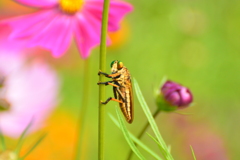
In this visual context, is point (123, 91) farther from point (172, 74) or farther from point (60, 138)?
point (172, 74)

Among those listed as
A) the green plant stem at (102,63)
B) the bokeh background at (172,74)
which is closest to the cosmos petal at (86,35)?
the green plant stem at (102,63)

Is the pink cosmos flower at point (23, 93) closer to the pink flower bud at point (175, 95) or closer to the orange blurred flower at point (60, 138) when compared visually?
the pink flower bud at point (175, 95)

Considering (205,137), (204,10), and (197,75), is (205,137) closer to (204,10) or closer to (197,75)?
(197,75)

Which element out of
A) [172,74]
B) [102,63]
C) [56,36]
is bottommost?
[102,63]

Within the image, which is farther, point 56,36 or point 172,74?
point 172,74

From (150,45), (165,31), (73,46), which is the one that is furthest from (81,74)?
(165,31)

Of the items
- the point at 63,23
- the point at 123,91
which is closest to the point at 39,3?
the point at 63,23

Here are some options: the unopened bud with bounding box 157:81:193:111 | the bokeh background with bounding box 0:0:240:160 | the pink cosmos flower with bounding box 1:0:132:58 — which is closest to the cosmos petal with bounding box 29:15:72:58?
the pink cosmos flower with bounding box 1:0:132:58
